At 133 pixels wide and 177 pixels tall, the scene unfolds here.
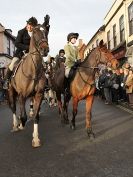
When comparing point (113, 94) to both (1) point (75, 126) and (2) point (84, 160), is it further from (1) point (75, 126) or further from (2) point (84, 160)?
(2) point (84, 160)

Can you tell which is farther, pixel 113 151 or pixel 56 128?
pixel 56 128

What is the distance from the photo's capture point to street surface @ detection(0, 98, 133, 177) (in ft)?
22.6

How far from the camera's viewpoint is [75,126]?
12.1m

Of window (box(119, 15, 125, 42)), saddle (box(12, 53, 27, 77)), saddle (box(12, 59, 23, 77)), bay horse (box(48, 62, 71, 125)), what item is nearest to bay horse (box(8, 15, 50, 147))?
saddle (box(12, 53, 27, 77))

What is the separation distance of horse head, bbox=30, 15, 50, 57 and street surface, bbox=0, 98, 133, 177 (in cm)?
219

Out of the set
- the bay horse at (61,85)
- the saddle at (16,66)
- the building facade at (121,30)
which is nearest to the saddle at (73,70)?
the bay horse at (61,85)

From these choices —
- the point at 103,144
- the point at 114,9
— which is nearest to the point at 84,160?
the point at 103,144

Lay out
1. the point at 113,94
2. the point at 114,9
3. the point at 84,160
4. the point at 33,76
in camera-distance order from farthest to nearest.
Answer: the point at 114,9 → the point at 113,94 → the point at 33,76 → the point at 84,160

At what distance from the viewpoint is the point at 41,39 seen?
29.7 ft

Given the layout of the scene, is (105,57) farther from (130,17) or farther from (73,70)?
(130,17)

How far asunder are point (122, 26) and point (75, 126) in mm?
22696

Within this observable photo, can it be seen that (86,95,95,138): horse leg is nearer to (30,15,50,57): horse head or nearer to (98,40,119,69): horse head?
(98,40,119,69): horse head

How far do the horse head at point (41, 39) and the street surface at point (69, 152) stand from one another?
2.19 m

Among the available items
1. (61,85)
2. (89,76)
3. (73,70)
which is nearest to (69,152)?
(89,76)
